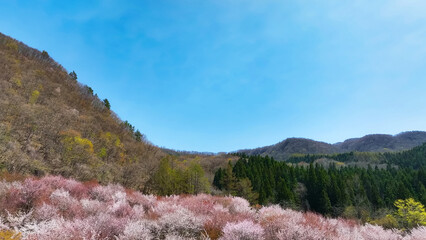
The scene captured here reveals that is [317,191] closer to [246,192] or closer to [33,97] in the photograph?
[246,192]

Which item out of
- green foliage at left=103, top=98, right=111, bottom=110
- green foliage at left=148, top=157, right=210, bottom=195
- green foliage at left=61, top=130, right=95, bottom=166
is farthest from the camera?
green foliage at left=103, top=98, right=111, bottom=110

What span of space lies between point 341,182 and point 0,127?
2786 inches

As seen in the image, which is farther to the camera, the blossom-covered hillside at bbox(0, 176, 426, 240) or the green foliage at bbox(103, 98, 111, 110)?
the green foliage at bbox(103, 98, 111, 110)

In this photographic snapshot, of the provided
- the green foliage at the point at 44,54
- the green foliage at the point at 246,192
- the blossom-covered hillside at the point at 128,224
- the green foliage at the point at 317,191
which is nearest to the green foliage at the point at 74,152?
the blossom-covered hillside at the point at 128,224

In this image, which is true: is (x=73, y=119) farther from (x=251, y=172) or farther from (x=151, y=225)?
(x=151, y=225)

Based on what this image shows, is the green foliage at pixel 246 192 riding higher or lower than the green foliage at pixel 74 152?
lower

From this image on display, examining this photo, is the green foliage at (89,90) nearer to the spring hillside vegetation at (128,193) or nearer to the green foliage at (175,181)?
the spring hillside vegetation at (128,193)

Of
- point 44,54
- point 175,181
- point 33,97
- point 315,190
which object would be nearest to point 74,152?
point 175,181

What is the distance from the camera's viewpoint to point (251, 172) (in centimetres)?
6412

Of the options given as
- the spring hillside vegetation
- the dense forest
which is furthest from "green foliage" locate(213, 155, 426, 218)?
the spring hillside vegetation

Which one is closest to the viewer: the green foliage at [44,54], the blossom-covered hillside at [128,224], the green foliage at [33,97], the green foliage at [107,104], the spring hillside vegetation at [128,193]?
the blossom-covered hillside at [128,224]

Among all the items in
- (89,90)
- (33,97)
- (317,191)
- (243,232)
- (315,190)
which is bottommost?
(317,191)

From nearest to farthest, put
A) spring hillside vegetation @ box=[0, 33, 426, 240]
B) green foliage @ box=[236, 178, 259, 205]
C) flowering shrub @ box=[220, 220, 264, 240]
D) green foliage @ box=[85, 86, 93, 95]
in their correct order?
flowering shrub @ box=[220, 220, 264, 240]
spring hillside vegetation @ box=[0, 33, 426, 240]
green foliage @ box=[236, 178, 259, 205]
green foliage @ box=[85, 86, 93, 95]

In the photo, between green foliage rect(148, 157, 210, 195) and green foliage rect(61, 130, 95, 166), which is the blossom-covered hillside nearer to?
green foliage rect(61, 130, 95, 166)
